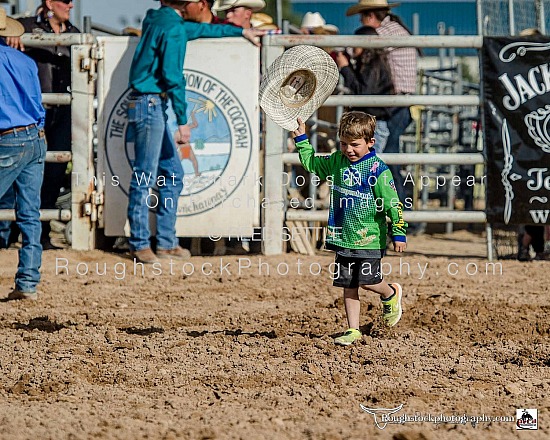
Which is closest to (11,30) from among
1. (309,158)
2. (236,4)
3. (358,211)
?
(309,158)

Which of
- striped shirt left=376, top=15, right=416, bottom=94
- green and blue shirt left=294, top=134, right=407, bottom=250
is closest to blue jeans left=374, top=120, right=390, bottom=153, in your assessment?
striped shirt left=376, top=15, right=416, bottom=94

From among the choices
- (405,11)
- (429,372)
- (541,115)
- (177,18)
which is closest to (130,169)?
(177,18)

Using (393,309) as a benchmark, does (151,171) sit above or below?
above

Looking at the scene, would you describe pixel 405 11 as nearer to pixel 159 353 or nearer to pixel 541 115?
pixel 541 115

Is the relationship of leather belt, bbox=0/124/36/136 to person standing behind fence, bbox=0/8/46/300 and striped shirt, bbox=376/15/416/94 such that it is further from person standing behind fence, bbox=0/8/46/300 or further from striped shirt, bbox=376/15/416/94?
striped shirt, bbox=376/15/416/94

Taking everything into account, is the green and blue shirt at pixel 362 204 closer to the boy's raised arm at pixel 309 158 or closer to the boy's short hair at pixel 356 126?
the boy's raised arm at pixel 309 158

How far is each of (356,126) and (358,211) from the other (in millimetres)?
480

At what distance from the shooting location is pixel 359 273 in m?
5.42

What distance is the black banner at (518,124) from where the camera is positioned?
351 inches

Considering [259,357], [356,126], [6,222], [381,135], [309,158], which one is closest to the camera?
[259,357]

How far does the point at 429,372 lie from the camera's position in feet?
15.5

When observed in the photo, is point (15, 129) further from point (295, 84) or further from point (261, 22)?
point (261, 22)

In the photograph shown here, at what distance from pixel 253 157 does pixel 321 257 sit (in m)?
1.13

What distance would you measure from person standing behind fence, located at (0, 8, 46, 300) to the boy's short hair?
232cm
